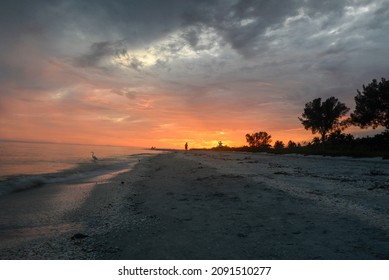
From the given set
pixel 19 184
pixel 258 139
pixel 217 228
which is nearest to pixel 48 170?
pixel 19 184

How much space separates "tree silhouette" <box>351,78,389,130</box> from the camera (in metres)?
43.7

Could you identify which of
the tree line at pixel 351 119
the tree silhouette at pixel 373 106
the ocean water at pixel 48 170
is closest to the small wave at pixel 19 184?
the ocean water at pixel 48 170

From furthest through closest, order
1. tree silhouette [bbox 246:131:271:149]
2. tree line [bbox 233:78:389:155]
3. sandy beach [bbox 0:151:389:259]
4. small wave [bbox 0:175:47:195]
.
→ 1. tree silhouette [bbox 246:131:271:149]
2. tree line [bbox 233:78:389:155]
3. small wave [bbox 0:175:47:195]
4. sandy beach [bbox 0:151:389:259]

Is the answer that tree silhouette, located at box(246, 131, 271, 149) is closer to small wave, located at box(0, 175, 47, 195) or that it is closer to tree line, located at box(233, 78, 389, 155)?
tree line, located at box(233, 78, 389, 155)

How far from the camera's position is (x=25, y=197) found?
929 centimetres

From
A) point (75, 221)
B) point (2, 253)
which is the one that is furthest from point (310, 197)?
point (2, 253)

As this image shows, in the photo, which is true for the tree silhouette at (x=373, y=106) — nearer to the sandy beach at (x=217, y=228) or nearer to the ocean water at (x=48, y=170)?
the ocean water at (x=48, y=170)

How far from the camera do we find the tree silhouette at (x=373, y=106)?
43.7m

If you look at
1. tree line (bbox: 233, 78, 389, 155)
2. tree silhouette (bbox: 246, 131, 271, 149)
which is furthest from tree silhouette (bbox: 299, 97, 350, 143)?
tree silhouette (bbox: 246, 131, 271, 149)

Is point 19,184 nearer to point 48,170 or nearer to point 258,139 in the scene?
point 48,170

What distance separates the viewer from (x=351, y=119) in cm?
4931
